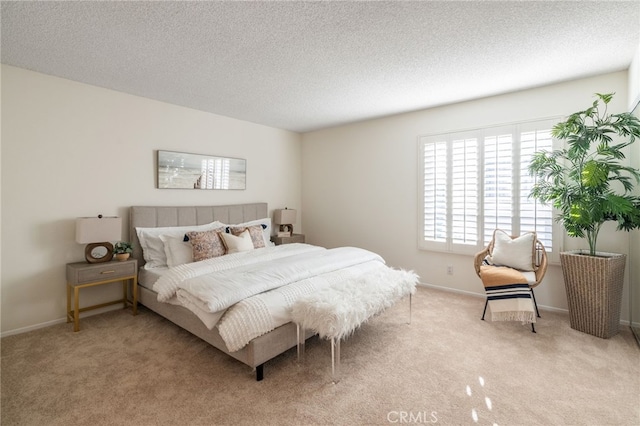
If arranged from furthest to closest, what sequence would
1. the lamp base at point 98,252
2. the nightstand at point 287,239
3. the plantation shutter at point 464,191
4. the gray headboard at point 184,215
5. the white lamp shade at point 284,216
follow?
the white lamp shade at point 284,216 < the nightstand at point 287,239 < the plantation shutter at point 464,191 < the gray headboard at point 184,215 < the lamp base at point 98,252

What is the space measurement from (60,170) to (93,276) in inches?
46.0

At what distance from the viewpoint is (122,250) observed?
3.28 meters

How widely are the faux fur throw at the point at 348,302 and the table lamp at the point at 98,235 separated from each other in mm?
2212

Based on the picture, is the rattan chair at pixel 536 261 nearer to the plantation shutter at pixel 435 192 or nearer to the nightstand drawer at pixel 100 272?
the plantation shutter at pixel 435 192

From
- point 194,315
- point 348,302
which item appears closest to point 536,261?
point 348,302

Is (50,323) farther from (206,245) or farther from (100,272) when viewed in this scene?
(206,245)

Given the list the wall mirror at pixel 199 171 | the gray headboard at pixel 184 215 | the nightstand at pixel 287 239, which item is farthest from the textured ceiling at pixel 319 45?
the nightstand at pixel 287 239

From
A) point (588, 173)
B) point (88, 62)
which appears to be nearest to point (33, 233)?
point (88, 62)

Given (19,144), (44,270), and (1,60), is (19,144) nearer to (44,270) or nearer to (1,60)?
(1,60)

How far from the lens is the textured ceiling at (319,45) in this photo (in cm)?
201

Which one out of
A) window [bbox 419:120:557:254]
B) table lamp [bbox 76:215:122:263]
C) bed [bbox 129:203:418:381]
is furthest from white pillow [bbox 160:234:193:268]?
window [bbox 419:120:557:254]

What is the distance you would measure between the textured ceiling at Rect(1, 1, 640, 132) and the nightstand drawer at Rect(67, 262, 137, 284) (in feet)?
6.39

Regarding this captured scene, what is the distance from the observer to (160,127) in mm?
3842

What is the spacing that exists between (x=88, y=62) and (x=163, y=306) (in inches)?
94.0
